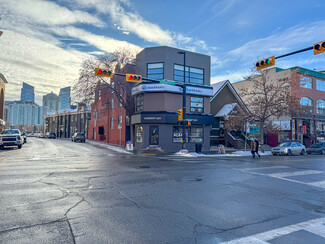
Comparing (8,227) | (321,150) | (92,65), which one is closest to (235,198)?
(8,227)

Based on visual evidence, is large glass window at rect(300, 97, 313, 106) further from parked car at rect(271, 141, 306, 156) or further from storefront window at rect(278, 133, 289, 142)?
parked car at rect(271, 141, 306, 156)

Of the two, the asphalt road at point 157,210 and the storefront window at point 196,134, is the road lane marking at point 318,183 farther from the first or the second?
the storefront window at point 196,134

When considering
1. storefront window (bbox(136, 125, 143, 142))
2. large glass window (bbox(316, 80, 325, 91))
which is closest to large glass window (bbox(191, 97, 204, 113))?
storefront window (bbox(136, 125, 143, 142))

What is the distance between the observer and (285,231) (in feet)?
14.8

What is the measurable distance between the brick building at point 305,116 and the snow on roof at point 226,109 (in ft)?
28.9

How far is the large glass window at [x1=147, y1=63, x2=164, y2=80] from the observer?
1064 inches

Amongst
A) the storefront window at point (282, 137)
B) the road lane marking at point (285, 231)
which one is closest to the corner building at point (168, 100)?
the storefront window at point (282, 137)

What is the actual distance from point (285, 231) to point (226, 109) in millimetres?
29817

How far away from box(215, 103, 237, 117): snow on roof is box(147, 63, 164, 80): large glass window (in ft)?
36.4

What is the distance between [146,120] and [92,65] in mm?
8917

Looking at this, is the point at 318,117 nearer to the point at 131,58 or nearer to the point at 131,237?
the point at 131,58

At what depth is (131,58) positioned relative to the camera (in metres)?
28.3

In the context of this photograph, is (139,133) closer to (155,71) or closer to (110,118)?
(155,71)

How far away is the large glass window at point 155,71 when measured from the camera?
88.7 ft
